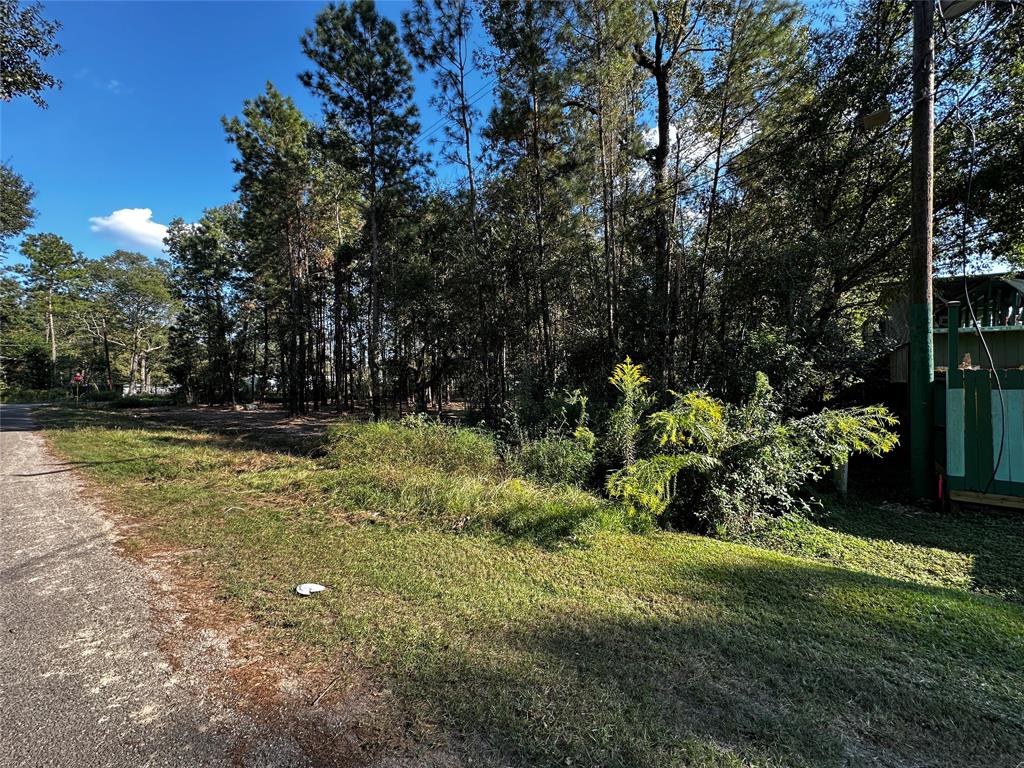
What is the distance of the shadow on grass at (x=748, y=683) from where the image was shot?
161 cm

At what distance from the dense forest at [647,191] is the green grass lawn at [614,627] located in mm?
4327

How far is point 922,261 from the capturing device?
630cm

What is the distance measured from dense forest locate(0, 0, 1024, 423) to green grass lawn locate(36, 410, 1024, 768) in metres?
4.33

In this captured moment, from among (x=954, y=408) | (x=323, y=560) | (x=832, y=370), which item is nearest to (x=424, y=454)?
(x=323, y=560)

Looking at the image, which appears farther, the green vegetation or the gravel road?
the green vegetation

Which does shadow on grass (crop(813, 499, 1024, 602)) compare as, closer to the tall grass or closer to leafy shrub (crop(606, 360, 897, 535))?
leafy shrub (crop(606, 360, 897, 535))

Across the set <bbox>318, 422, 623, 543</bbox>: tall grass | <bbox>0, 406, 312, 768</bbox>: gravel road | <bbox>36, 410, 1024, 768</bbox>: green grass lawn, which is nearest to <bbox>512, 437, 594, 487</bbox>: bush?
<bbox>318, 422, 623, 543</bbox>: tall grass

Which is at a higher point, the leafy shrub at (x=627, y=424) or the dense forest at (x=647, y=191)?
the dense forest at (x=647, y=191)

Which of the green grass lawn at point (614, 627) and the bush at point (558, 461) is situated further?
the bush at point (558, 461)

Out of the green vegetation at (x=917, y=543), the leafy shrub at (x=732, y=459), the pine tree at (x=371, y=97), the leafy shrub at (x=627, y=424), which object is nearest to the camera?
the green vegetation at (x=917, y=543)

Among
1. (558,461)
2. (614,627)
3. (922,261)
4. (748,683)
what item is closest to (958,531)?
(922,261)

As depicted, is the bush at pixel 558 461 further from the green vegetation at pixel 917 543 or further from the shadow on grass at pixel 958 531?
the shadow on grass at pixel 958 531

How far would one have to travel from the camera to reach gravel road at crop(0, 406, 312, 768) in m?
1.62

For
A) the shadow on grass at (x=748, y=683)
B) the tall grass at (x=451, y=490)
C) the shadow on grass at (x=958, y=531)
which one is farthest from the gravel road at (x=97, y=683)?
the shadow on grass at (x=958, y=531)
